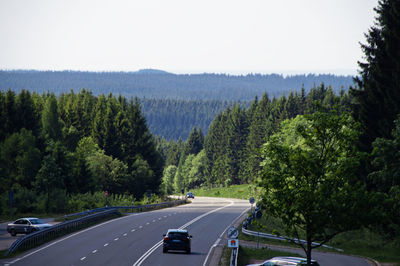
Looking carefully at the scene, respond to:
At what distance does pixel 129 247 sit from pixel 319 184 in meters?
16.6

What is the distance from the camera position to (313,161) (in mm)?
23641

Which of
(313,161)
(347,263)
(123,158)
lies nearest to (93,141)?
(123,158)

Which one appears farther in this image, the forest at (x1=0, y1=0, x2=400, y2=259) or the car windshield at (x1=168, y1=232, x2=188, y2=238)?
the car windshield at (x1=168, y1=232, x2=188, y2=238)

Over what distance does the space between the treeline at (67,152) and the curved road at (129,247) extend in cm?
971

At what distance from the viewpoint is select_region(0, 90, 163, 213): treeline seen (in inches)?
2510

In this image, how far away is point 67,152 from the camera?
2884 inches

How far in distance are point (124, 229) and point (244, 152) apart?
100878 millimetres

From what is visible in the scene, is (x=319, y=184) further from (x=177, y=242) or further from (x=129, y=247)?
(x=129, y=247)

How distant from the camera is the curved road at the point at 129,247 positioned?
31391mm

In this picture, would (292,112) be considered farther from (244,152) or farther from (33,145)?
(33,145)

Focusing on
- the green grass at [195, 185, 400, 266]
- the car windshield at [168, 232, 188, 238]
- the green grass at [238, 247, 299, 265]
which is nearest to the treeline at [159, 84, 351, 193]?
the green grass at [195, 185, 400, 266]

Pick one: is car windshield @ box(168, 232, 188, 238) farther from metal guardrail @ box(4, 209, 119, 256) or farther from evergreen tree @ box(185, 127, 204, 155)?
evergreen tree @ box(185, 127, 204, 155)

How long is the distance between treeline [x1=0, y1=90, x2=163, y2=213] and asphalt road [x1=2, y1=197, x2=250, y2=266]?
9.51m

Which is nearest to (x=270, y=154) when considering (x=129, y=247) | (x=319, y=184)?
(x=319, y=184)
